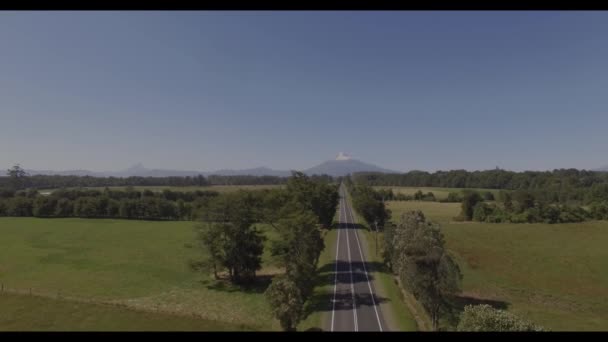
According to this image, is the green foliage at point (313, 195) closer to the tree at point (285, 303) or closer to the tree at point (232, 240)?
the tree at point (232, 240)

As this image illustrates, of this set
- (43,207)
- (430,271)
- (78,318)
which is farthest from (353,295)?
(43,207)

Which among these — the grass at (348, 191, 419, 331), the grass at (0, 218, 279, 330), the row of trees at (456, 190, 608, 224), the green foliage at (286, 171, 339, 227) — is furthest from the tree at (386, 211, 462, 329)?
the row of trees at (456, 190, 608, 224)

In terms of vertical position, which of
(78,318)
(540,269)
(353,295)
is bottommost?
(540,269)

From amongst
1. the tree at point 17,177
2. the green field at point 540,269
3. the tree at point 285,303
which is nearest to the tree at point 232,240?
the tree at point 285,303

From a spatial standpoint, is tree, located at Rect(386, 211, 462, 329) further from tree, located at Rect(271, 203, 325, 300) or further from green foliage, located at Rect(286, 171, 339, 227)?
green foliage, located at Rect(286, 171, 339, 227)

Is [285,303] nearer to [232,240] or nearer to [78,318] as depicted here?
[78,318]
